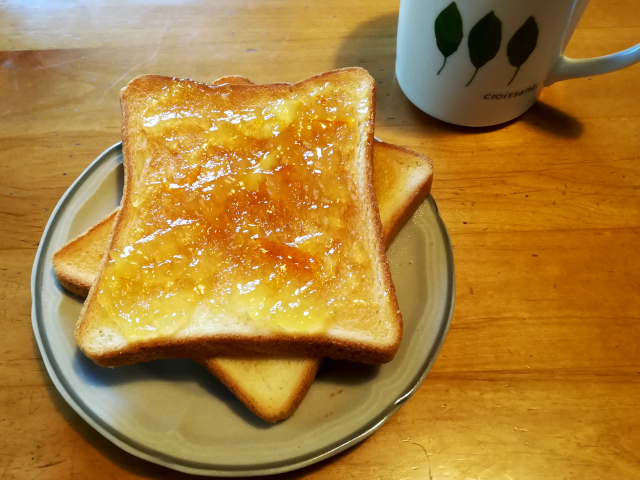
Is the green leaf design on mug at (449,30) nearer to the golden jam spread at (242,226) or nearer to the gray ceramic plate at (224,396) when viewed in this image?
the golden jam spread at (242,226)

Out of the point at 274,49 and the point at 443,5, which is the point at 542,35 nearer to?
the point at 443,5

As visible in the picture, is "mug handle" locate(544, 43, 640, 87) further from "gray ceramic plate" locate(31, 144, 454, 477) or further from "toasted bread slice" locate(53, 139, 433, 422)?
"gray ceramic plate" locate(31, 144, 454, 477)

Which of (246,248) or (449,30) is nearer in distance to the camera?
(246,248)

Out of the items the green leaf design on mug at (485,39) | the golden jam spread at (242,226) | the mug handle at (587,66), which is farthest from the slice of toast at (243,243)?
the mug handle at (587,66)

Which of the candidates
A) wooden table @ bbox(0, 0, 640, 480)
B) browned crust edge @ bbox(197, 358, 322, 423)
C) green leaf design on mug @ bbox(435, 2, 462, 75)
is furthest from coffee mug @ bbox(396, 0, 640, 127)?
browned crust edge @ bbox(197, 358, 322, 423)

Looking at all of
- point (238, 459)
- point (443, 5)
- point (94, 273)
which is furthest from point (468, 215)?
point (94, 273)

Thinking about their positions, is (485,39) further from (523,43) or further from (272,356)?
A: (272,356)

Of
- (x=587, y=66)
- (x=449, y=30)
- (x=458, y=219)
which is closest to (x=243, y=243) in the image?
(x=458, y=219)
